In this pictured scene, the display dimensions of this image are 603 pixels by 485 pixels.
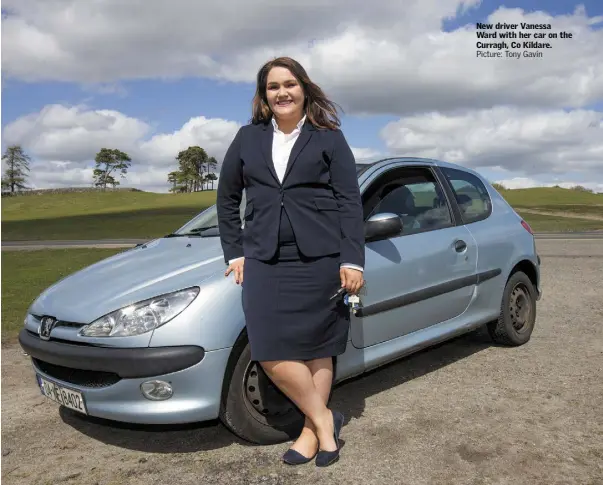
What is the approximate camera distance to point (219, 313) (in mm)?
2840

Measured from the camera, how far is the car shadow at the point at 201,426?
3230 mm

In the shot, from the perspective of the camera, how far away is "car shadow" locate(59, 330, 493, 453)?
→ 3230mm

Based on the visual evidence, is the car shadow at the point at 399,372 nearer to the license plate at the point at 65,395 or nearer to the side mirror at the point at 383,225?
the side mirror at the point at 383,225

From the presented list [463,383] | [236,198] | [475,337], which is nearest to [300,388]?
[236,198]

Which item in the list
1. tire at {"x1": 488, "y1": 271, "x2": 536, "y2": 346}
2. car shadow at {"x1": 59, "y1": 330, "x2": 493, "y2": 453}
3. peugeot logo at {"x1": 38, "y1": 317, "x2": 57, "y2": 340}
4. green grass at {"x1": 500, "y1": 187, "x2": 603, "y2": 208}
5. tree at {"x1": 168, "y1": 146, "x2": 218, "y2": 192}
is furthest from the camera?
tree at {"x1": 168, "y1": 146, "x2": 218, "y2": 192}

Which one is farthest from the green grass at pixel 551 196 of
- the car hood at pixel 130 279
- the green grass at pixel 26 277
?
the car hood at pixel 130 279

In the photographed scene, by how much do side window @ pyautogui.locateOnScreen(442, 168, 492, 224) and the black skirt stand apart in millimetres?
2099

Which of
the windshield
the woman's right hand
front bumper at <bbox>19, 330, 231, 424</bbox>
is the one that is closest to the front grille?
front bumper at <bbox>19, 330, 231, 424</bbox>

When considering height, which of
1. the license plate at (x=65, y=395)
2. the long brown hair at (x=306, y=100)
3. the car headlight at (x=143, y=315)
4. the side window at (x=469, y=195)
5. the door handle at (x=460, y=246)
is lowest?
the license plate at (x=65, y=395)

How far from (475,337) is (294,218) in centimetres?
336

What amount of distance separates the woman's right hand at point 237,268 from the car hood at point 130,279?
0.14m

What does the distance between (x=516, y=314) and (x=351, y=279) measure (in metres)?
2.87

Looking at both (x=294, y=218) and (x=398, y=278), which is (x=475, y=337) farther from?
(x=294, y=218)

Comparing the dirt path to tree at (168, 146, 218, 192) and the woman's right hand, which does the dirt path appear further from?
tree at (168, 146, 218, 192)
